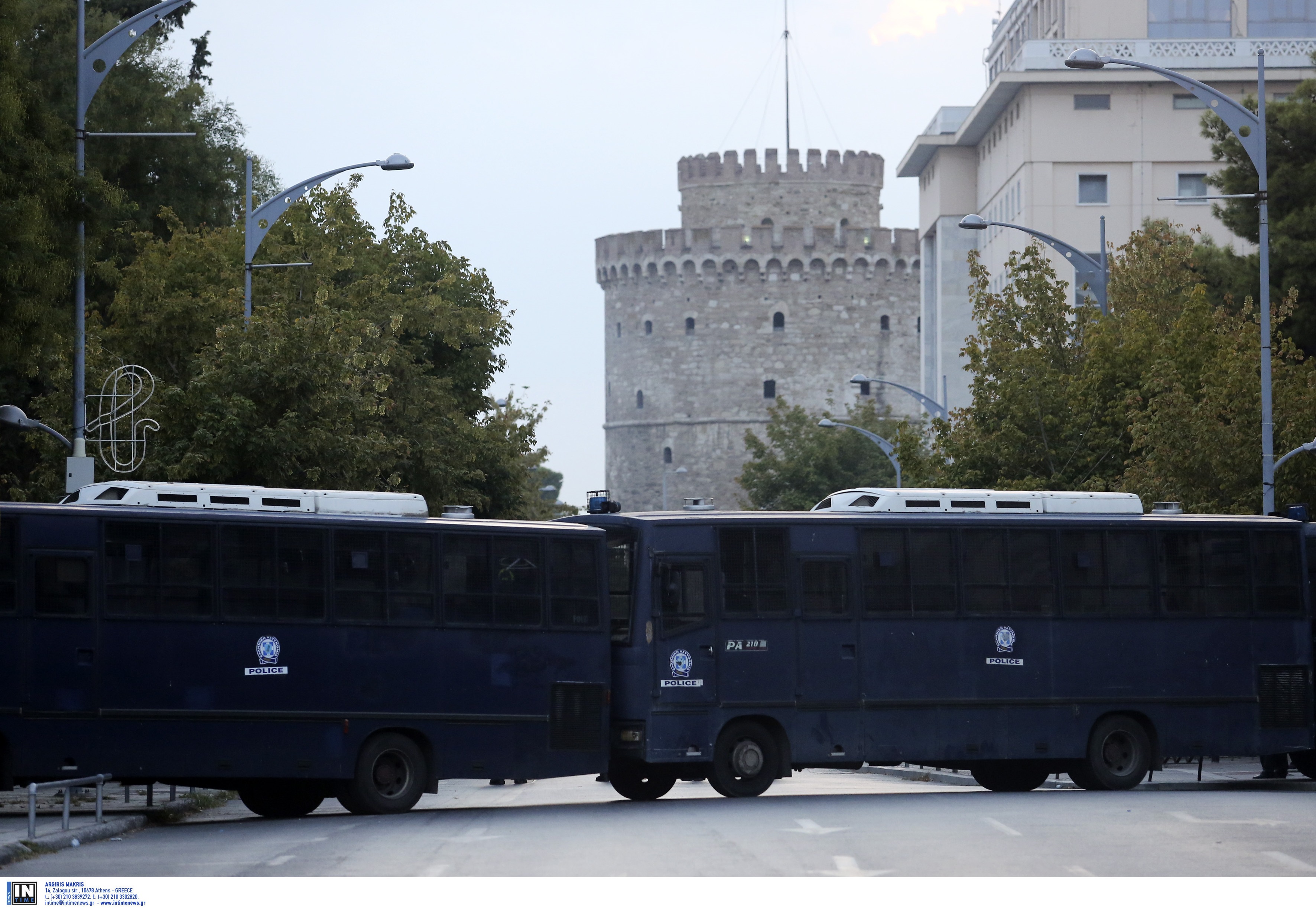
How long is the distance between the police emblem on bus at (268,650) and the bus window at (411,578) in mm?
1178

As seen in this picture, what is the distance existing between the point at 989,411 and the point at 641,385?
77.0m

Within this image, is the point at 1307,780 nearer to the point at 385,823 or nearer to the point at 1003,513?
the point at 1003,513

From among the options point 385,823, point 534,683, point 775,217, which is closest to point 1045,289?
point 534,683

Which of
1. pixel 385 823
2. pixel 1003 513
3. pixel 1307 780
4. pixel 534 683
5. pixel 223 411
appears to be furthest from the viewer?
pixel 223 411

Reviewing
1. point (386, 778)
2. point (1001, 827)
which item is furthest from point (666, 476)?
point (1001, 827)

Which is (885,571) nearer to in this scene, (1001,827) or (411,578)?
(411,578)

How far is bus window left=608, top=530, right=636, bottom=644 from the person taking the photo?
21375mm

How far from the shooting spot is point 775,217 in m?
117

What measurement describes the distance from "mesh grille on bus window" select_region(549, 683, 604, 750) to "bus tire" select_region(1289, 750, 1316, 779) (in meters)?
8.71

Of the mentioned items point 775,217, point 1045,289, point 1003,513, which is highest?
point 775,217

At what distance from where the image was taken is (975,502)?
73.9 feet

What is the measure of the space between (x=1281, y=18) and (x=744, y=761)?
245ft

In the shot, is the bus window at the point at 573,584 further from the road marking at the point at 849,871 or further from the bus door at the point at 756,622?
the road marking at the point at 849,871

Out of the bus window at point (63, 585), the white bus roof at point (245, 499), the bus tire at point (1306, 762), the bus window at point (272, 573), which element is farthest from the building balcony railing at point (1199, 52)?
the bus window at point (63, 585)
